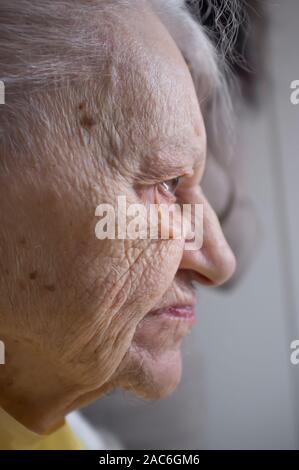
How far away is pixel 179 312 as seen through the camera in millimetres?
826

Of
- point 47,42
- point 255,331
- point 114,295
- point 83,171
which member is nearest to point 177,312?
point 114,295

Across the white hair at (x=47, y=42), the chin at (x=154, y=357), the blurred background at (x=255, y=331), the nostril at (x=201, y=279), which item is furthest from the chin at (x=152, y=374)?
the blurred background at (x=255, y=331)

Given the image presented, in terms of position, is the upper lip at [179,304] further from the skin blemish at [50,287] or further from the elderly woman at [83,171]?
the skin blemish at [50,287]

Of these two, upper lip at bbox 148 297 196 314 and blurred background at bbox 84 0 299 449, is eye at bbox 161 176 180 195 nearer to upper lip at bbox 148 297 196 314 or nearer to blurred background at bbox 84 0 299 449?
upper lip at bbox 148 297 196 314

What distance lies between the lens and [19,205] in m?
0.65

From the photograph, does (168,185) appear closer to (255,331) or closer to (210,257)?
(210,257)

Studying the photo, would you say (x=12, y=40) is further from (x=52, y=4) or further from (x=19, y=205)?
(x=19, y=205)

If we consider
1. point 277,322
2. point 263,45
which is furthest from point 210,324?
point 263,45

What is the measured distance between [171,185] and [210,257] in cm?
12

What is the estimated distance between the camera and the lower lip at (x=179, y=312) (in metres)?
0.80

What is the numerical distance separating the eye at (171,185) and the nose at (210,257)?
0.06 meters

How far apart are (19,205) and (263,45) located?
90cm
